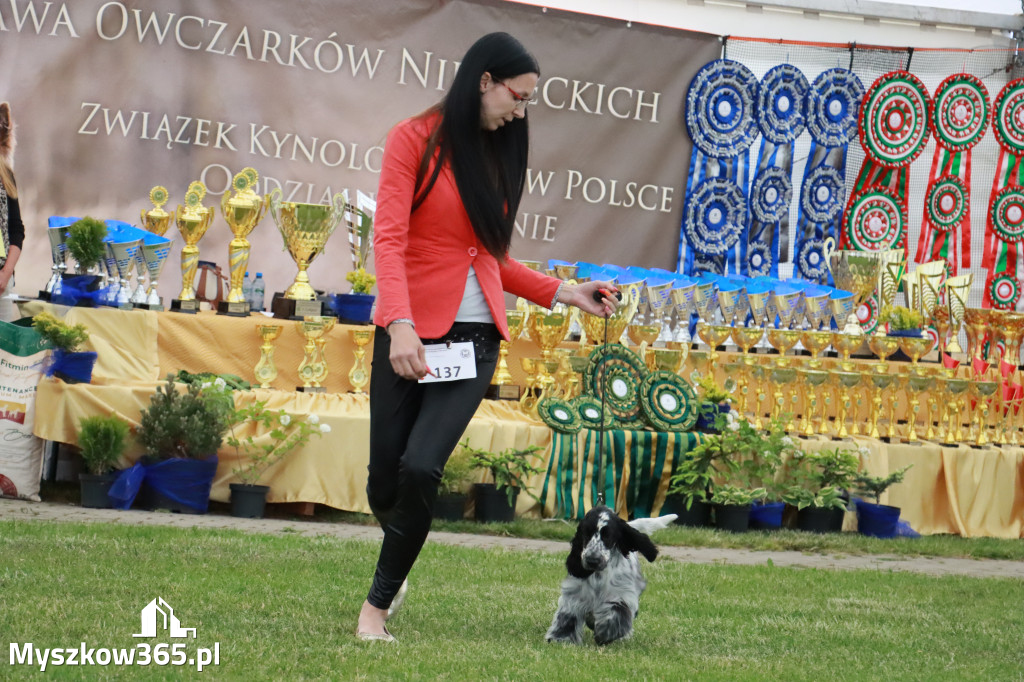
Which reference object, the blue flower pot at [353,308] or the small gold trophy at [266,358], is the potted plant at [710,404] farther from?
the small gold trophy at [266,358]

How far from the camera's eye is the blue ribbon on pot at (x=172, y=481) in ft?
18.4

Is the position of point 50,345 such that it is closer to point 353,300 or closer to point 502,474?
point 353,300

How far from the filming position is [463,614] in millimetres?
3730

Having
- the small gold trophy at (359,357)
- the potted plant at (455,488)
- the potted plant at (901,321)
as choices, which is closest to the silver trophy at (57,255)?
the small gold trophy at (359,357)

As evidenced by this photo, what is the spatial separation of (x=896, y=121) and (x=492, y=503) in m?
4.84

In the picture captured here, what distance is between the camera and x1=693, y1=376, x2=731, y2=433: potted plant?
662 cm

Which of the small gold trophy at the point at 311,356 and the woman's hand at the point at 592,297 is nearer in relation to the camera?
the woman's hand at the point at 592,297

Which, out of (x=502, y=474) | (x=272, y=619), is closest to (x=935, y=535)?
(x=502, y=474)

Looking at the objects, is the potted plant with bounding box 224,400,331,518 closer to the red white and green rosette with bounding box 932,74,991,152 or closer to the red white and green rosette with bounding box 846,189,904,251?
the red white and green rosette with bounding box 846,189,904,251

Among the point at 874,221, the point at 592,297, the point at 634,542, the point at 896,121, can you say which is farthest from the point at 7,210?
the point at 896,121

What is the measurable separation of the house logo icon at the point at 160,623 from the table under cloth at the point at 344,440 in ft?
8.45

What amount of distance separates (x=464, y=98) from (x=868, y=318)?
6.14 metres

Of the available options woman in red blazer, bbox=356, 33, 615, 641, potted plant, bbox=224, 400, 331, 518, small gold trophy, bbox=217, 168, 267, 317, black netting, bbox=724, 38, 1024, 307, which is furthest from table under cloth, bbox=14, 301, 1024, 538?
woman in red blazer, bbox=356, 33, 615, 641

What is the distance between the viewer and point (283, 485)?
5.89m
